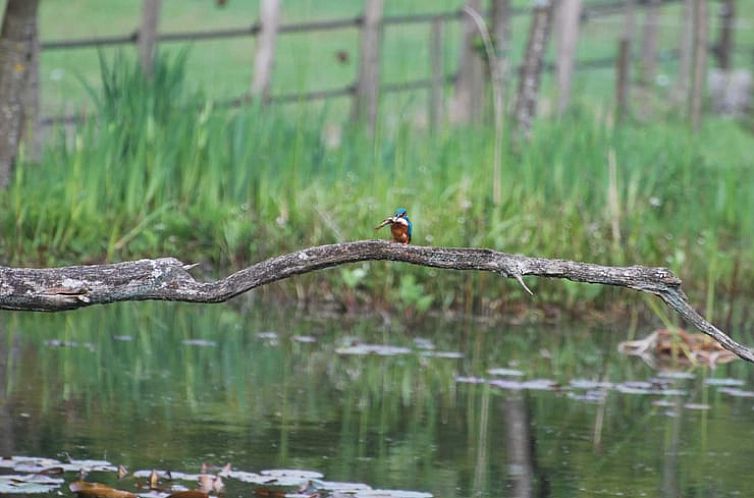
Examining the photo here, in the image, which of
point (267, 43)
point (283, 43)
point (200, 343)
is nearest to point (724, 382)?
point (200, 343)

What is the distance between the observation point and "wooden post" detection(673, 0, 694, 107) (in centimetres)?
2011

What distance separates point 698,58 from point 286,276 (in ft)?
37.8

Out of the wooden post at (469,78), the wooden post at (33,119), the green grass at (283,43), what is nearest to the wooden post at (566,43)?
the wooden post at (469,78)

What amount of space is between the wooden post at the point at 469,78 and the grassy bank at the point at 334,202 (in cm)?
382

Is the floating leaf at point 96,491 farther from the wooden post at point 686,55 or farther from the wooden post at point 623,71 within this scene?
the wooden post at point 686,55

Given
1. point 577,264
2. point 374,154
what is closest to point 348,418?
point 577,264

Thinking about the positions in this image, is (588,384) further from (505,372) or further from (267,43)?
(267,43)

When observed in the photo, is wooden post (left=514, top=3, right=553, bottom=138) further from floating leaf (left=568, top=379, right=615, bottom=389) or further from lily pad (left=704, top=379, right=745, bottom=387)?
floating leaf (left=568, top=379, right=615, bottom=389)

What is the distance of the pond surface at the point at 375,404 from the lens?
5.90 meters

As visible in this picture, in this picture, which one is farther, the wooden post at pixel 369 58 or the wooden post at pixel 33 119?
the wooden post at pixel 369 58

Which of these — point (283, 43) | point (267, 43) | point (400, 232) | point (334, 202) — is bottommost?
point (400, 232)

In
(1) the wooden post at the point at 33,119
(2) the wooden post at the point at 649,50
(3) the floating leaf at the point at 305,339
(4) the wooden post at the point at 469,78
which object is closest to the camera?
(3) the floating leaf at the point at 305,339

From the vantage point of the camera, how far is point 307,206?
392 inches

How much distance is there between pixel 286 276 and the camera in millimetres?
4980
